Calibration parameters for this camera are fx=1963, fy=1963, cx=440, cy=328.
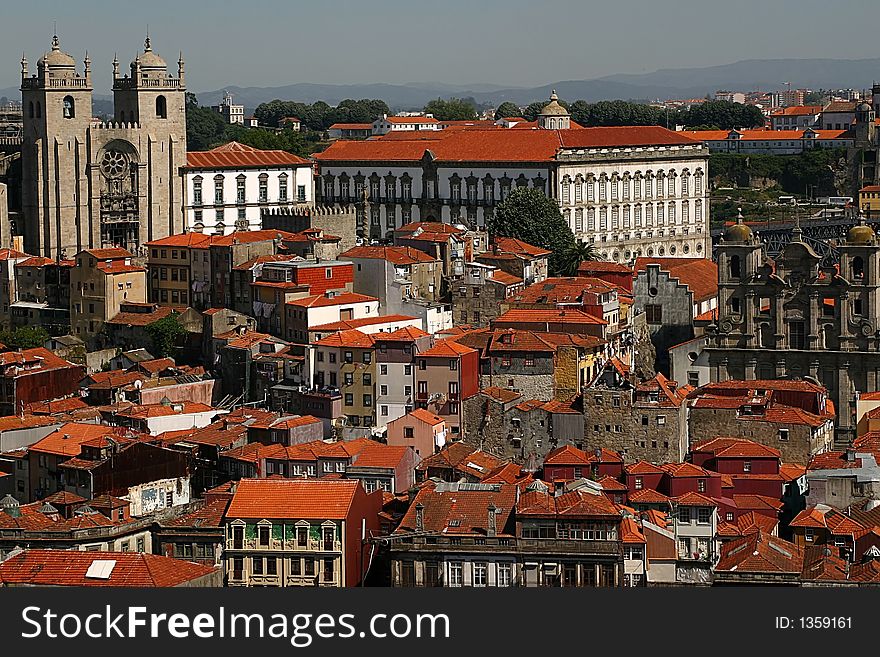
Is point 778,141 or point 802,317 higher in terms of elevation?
point 778,141

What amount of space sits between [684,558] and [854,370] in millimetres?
13859

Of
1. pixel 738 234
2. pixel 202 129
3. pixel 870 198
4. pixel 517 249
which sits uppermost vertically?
pixel 202 129

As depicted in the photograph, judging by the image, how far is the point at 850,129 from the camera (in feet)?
357

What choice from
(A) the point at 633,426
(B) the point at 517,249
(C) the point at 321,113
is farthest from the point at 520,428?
(C) the point at 321,113

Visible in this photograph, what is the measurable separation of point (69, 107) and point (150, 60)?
3.01m

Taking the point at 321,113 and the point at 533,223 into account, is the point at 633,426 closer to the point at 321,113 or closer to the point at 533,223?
the point at 533,223

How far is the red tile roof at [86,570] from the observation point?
25141 millimetres

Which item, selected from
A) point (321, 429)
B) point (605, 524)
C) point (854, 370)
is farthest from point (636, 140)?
point (605, 524)

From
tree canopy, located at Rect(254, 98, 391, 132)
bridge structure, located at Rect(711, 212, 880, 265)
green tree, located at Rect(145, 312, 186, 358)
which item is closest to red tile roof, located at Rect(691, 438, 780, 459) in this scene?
green tree, located at Rect(145, 312, 186, 358)

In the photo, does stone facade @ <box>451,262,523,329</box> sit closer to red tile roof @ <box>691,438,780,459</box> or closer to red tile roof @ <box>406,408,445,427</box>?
red tile roof @ <box>406,408,445,427</box>

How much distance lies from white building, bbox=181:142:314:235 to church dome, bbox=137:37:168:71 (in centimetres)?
284

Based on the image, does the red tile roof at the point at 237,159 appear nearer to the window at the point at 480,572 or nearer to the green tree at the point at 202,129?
the window at the point at 480,572

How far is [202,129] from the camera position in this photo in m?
101

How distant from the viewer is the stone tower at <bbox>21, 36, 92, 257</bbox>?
5584cm
